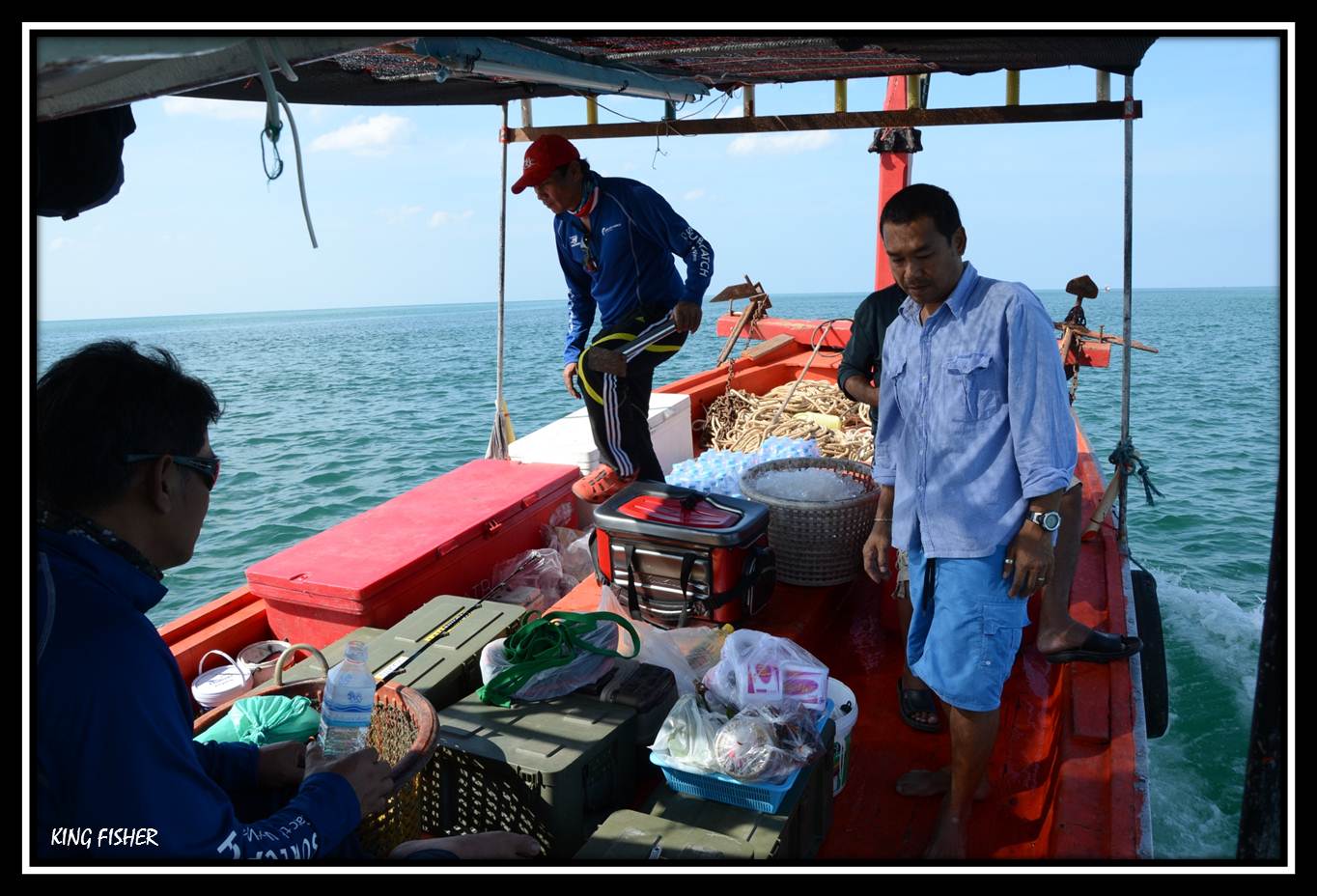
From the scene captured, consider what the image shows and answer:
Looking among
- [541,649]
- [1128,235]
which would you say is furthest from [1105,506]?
[541,649]

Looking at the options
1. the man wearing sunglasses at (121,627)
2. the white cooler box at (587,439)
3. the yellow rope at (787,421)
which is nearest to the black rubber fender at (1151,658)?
the yellow rope at (787,421)

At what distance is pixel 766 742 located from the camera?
7.46 ft

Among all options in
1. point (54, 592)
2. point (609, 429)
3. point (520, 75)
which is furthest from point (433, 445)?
point (54, 592)

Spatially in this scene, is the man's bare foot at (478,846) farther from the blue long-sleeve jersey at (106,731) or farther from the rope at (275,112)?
the rope at (275,112)

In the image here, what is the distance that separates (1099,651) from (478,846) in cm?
231

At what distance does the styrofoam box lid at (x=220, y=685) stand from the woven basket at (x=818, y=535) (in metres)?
2.20

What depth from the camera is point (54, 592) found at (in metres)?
1.41

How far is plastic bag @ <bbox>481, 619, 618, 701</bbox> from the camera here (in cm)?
267

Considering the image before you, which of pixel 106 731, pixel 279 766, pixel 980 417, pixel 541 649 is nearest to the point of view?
pixel 106 731

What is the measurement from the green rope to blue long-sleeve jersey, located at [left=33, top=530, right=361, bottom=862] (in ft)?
3.76

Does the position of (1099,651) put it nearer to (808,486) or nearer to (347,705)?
(808,486)

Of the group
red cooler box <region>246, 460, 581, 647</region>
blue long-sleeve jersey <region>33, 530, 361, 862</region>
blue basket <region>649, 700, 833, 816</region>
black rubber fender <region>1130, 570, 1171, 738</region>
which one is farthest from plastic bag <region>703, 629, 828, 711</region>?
red cooler box <region>246, 460, 581, 647</region>

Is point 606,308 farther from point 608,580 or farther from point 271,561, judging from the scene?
point 271,561

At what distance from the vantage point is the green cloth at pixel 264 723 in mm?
2383
